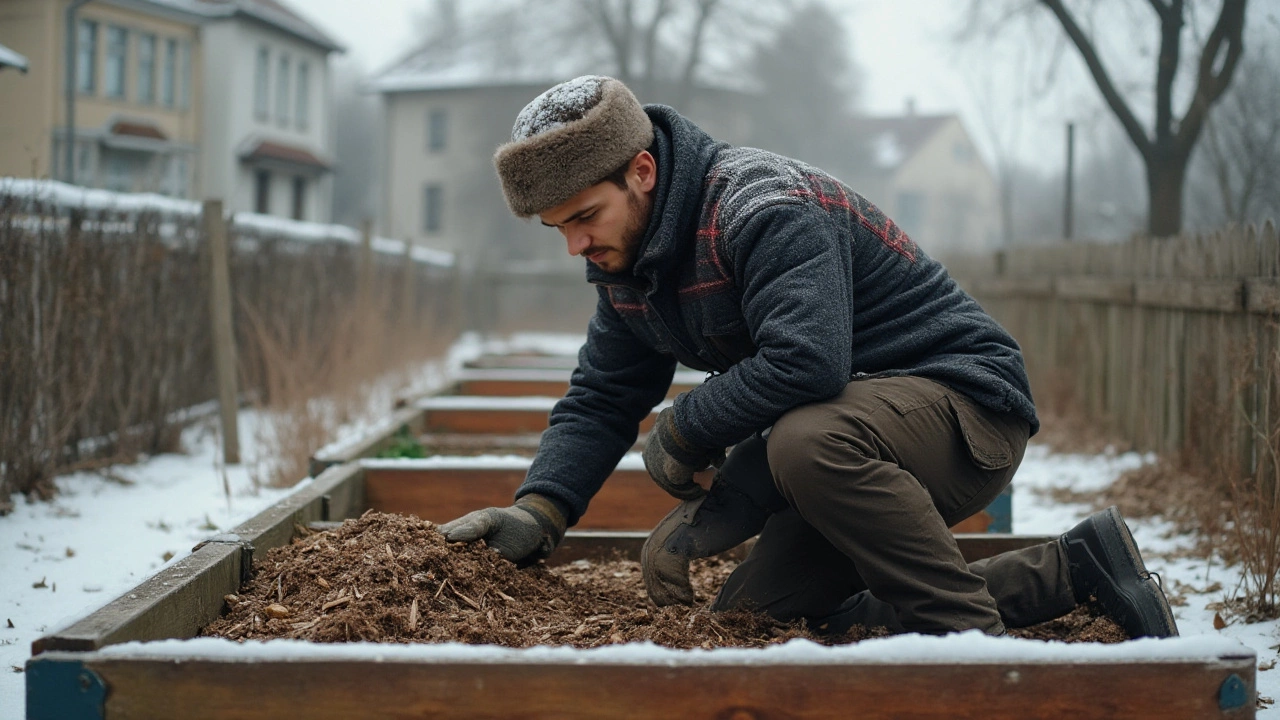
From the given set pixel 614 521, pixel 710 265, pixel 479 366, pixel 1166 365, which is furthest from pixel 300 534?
pixel 479 366

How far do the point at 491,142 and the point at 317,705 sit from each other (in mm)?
30309

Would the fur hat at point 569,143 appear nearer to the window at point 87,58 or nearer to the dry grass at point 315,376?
the dry grass at point 315,376

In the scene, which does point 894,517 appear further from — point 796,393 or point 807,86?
point 807,86

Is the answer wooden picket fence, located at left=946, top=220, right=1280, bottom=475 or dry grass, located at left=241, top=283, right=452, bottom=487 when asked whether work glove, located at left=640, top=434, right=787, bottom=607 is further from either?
dry grass, located at left=241, top=283, right=452, bottom=487

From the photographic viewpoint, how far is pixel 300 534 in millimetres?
3035


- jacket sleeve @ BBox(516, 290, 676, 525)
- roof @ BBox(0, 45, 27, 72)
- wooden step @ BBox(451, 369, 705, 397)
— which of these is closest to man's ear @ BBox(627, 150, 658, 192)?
jacket sleeve @ BBox(516, 290, 676, 525)

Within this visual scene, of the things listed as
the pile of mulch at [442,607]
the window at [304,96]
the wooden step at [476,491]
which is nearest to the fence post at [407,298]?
the wooden step at [476,491]

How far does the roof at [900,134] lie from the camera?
44031 millimetres

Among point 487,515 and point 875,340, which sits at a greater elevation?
point 875,340

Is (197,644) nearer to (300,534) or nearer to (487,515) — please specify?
(487,515)

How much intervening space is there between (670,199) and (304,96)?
30.6m

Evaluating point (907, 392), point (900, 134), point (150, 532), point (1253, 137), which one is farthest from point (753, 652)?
point (900, 134)

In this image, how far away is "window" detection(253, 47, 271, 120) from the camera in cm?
2791

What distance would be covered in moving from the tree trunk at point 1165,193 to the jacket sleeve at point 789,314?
6356mm
